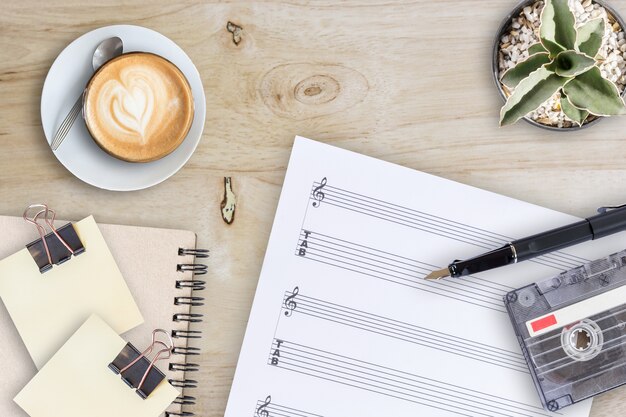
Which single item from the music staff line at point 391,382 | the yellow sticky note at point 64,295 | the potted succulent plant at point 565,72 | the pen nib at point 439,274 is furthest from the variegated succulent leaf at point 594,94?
the yellow sticky note at point 64,295

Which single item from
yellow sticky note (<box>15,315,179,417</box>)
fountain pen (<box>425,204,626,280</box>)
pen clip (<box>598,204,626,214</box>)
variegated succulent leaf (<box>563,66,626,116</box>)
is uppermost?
variegated succulent leaf (<box>563,66,626,116</box>)

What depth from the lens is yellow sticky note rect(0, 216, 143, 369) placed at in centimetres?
91

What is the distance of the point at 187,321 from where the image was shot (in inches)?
37.0

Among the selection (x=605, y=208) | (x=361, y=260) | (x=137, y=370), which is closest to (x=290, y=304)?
(x=361, y=260)

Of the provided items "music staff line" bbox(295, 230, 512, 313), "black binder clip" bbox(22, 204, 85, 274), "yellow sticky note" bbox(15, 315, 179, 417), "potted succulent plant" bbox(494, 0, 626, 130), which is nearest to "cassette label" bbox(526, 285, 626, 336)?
"music staff line" bbox(295, 230, 512, 313)

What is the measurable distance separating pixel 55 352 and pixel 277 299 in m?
0.29

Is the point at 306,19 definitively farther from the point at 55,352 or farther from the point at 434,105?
the point at 55,352

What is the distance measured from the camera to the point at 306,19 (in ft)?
3.14

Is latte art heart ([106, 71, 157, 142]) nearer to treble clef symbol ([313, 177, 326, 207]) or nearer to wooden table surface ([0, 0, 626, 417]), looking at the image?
wooden table surface ([0, 0, 626, 417])

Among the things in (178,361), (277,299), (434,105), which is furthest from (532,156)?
(178,361)

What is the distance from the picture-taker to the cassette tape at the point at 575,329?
0.93 metres

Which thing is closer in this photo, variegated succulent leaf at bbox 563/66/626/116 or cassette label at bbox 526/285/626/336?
variegated succulent leaf at bbox 563/66/626/116

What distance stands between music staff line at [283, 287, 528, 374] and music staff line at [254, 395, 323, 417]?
0.12 metres

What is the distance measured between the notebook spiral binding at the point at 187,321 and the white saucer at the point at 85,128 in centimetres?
12
